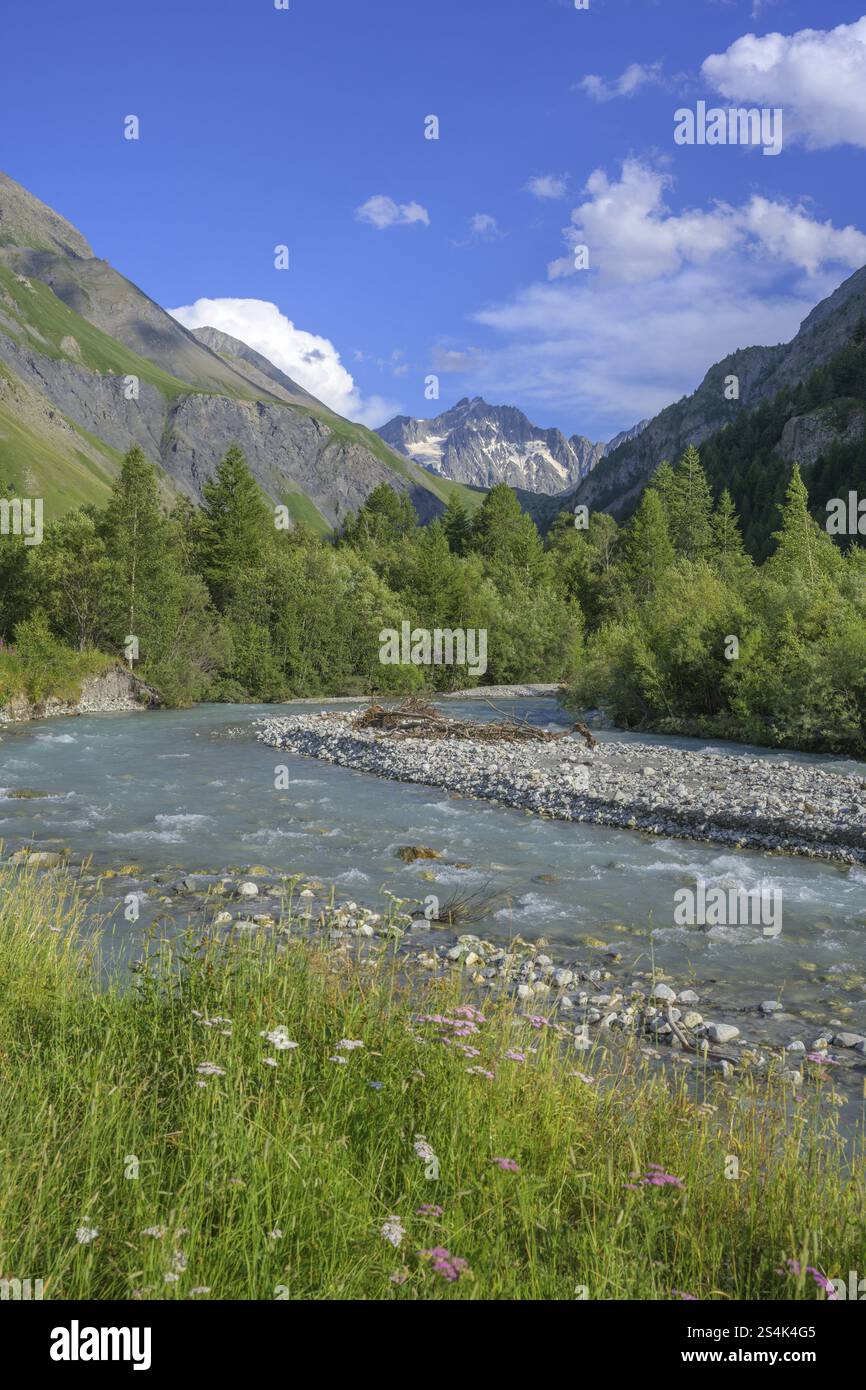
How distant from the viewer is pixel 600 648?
1683 inches

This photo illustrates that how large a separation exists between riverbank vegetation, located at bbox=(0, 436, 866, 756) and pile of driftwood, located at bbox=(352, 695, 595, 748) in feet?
23.7

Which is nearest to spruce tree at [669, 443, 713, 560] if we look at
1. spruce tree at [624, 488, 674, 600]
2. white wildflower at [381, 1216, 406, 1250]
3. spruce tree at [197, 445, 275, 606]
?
spruce tree at [624, 488, 674, 600]

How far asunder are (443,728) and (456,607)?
115 ft

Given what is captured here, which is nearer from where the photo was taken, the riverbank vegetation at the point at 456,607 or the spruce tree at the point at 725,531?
the riverbank vegetation at the point at 456,607

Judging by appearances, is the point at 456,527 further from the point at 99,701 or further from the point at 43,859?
the point at 43,859

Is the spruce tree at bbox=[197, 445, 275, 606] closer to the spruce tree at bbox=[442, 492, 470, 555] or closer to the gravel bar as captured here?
the gravel bar

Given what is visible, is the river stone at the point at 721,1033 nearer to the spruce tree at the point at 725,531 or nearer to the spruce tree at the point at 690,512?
the spruce tree at the point at 690,512

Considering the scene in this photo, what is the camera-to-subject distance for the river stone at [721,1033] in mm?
8406

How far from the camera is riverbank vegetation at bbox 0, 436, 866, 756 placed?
111ft

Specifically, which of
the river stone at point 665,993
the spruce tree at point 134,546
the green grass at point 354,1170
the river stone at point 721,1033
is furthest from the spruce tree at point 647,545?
the green grass at point 354,1170

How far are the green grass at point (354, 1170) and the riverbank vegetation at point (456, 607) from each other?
27811 millimetres

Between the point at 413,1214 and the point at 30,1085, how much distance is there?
7.14 ft
